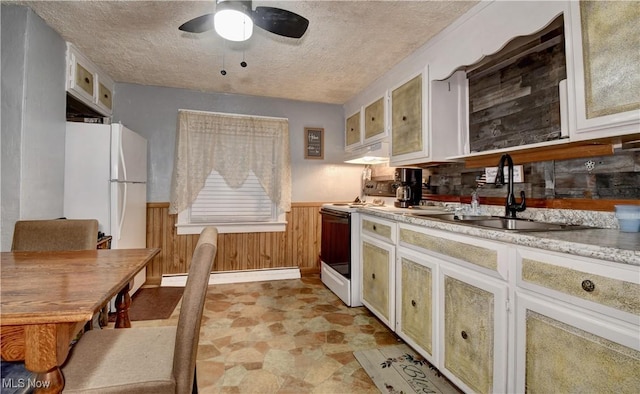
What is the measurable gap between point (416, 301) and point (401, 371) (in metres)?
0.42

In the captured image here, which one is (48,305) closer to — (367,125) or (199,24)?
(199,24)

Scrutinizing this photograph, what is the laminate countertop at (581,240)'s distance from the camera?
0.93m

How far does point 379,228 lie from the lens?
8.04ft

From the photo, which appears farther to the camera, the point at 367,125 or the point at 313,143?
the point at 313,143

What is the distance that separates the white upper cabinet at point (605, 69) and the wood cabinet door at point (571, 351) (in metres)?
0.75

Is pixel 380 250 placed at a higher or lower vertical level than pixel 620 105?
lower

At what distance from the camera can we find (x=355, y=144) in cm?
361

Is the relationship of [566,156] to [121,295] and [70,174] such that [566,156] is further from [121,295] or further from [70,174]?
[70,174]

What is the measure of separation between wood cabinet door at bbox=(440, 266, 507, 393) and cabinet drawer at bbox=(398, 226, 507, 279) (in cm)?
8

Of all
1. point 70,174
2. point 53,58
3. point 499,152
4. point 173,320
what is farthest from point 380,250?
point 53,58

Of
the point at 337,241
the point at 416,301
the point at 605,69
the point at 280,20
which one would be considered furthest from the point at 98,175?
the point at 605,69

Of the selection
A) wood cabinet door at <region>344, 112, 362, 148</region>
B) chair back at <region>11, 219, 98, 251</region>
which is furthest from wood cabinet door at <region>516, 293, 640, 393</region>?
wood cabinet door at <region>344, 112, 362, 148</region>

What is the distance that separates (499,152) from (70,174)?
323cm

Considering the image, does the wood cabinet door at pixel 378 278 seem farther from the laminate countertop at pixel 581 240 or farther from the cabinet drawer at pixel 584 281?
the cabinet drawer at pixel 584 281
